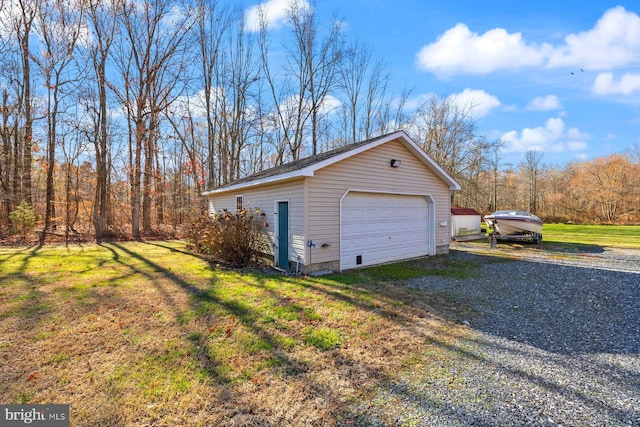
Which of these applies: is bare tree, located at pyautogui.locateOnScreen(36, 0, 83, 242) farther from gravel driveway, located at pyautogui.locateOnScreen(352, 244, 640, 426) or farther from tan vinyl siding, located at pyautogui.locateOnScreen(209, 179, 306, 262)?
gravel driveway, located at pyautogui.locateOnScreen(352, 244, 640, 426)

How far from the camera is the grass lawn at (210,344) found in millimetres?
2402

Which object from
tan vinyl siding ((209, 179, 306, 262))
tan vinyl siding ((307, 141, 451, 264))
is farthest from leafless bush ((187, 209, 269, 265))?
tan vinyl siding ((307, 141, 451, 264))

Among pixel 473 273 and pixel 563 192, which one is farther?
pixel 563 192

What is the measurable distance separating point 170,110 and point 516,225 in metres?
18.6

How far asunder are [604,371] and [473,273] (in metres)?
4.59

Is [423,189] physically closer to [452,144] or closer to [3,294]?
[3,294]

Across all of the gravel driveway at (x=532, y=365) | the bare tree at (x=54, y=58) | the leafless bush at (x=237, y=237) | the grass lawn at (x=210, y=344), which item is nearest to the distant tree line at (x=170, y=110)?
the bare tree at (x=54, y=58)

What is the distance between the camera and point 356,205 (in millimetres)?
7828

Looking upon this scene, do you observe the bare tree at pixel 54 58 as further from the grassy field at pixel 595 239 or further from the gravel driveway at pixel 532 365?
the grassy field at pixel 595 239

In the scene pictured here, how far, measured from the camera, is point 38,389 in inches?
101

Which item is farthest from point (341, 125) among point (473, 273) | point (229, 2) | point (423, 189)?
point (473, 273)

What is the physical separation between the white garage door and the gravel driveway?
2096 mm

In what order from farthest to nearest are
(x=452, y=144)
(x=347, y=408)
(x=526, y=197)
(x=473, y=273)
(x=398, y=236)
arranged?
(x=526, y=197), (x=452, y=144), (x=398, y=236), (x=473, y=273), (x=347, y=408)

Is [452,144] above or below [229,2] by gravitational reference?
below
